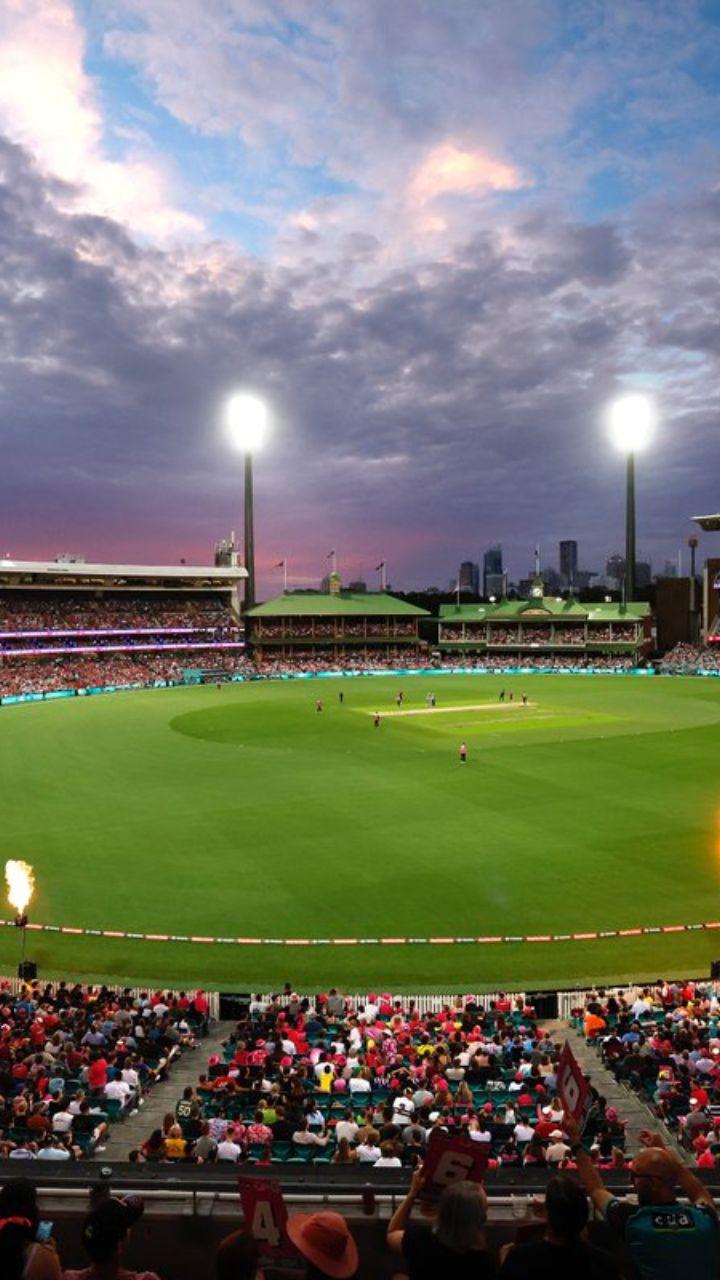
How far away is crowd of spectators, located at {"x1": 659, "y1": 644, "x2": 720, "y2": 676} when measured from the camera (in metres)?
101

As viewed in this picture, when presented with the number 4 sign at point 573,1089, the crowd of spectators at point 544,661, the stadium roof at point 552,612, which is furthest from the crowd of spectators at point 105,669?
the number 4 sign at point 573,1089

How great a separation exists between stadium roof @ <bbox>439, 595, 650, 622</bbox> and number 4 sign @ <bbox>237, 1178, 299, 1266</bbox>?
11858cm

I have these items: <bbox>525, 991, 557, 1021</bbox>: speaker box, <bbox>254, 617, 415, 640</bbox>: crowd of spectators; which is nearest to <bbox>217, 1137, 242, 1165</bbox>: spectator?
<bbox>525, 991, 557, 1021</bbox>: speaker box

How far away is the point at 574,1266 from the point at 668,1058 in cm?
1185

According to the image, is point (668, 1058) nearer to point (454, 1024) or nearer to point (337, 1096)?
point (454, 1024)

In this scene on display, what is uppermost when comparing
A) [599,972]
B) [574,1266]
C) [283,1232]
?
[574,1266]

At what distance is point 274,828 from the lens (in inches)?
1262

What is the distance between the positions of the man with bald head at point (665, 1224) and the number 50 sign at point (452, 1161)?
2.28 ft

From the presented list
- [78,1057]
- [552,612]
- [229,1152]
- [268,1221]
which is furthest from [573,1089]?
[552,612]

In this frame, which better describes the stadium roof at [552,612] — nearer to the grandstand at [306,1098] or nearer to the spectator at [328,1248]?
the grandstand at [306,1098]

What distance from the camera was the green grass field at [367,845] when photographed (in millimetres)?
21094

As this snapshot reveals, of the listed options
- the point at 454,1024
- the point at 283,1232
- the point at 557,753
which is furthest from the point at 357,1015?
the point at 557,753

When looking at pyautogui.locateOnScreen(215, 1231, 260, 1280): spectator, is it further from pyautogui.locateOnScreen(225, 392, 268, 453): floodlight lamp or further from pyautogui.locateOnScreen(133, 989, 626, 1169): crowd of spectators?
pyautogui.locateOnScreen(225, 392, 268, 453): floodlight lamp

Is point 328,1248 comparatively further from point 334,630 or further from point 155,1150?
point 334,630
